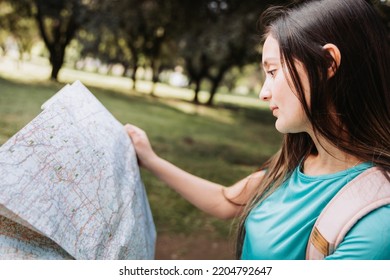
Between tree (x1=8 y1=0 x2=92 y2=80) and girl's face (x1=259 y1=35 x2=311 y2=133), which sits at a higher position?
girl's face (x1=259 y1=35 x2=311 y2=133)

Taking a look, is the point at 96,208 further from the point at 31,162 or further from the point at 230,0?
the point at 230,0

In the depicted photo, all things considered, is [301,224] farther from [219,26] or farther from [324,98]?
[219,26]

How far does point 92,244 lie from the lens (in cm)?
138

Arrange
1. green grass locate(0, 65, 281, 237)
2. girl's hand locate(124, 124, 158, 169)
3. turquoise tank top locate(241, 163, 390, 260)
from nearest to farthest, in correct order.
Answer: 1. turquoise tank top locate(241, 163, 390, 260)
2. girl's hand locate(124, 124, 158, 169)
3. green grass locate(0, 65, 281, 237)

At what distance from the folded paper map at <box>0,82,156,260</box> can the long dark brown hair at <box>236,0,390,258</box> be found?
73 centimetres

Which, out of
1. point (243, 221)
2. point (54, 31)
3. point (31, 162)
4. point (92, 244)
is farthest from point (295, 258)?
point (54, 31)

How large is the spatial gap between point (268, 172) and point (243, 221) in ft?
0.81

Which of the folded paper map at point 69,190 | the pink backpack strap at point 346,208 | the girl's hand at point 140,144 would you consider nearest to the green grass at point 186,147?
the girl's hand at point 140,144

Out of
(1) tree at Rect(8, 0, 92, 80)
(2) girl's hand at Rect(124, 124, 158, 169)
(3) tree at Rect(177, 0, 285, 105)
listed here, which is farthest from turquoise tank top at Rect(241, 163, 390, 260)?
(1) tree at Rect(8, 0, 92, 80)

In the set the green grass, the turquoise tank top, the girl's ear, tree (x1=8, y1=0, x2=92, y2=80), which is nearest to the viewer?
the turquoise tank top

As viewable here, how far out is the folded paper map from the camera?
1242 mm

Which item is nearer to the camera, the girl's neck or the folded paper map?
the folded paper map

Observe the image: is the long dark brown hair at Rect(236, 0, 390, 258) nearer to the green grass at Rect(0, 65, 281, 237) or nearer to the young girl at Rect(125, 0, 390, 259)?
the young girl at Rect(125, 0, 390, 259)

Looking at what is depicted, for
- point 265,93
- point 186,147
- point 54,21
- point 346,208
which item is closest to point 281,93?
point 265,93
